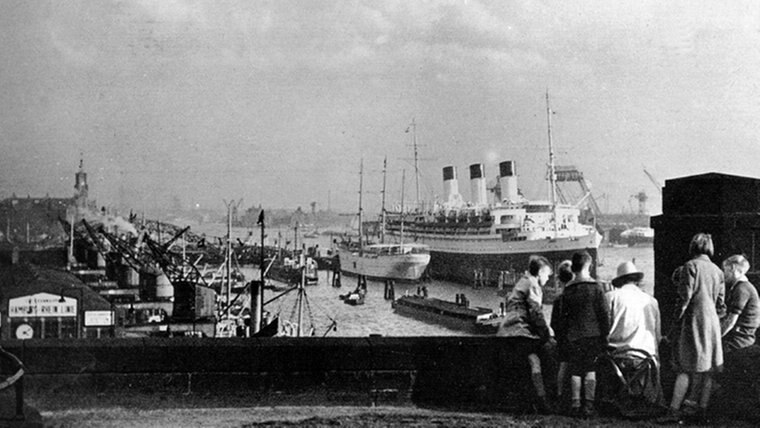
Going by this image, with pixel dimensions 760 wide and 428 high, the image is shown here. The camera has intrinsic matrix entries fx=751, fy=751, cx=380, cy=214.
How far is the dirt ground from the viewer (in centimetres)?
508

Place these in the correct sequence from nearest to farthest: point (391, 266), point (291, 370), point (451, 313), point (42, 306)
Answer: point (291, 370)
point (42, 306)
point (451, 313)
point (391, 266)

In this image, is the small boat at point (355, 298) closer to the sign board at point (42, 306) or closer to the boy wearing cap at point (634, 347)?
the sign board at point (42, 306)

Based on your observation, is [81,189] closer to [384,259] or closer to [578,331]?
[578,331]

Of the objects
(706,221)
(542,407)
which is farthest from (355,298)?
(542,407)

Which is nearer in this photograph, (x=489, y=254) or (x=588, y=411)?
(x=588, y=411)

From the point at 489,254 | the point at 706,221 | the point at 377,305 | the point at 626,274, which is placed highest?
the point at 706,221

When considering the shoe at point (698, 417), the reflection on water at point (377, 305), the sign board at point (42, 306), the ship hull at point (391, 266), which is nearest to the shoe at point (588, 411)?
the shoe at point (698, 417)

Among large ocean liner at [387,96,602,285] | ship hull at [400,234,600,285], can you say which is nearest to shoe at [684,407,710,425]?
ship hull at [400,234,600,285]

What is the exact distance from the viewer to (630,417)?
17.6ft

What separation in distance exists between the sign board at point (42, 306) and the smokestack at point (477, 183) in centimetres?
5634

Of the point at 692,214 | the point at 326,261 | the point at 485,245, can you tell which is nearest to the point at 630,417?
the point at 692,214

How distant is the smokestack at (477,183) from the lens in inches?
2915

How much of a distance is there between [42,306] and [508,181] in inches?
2172

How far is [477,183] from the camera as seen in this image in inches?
2943
